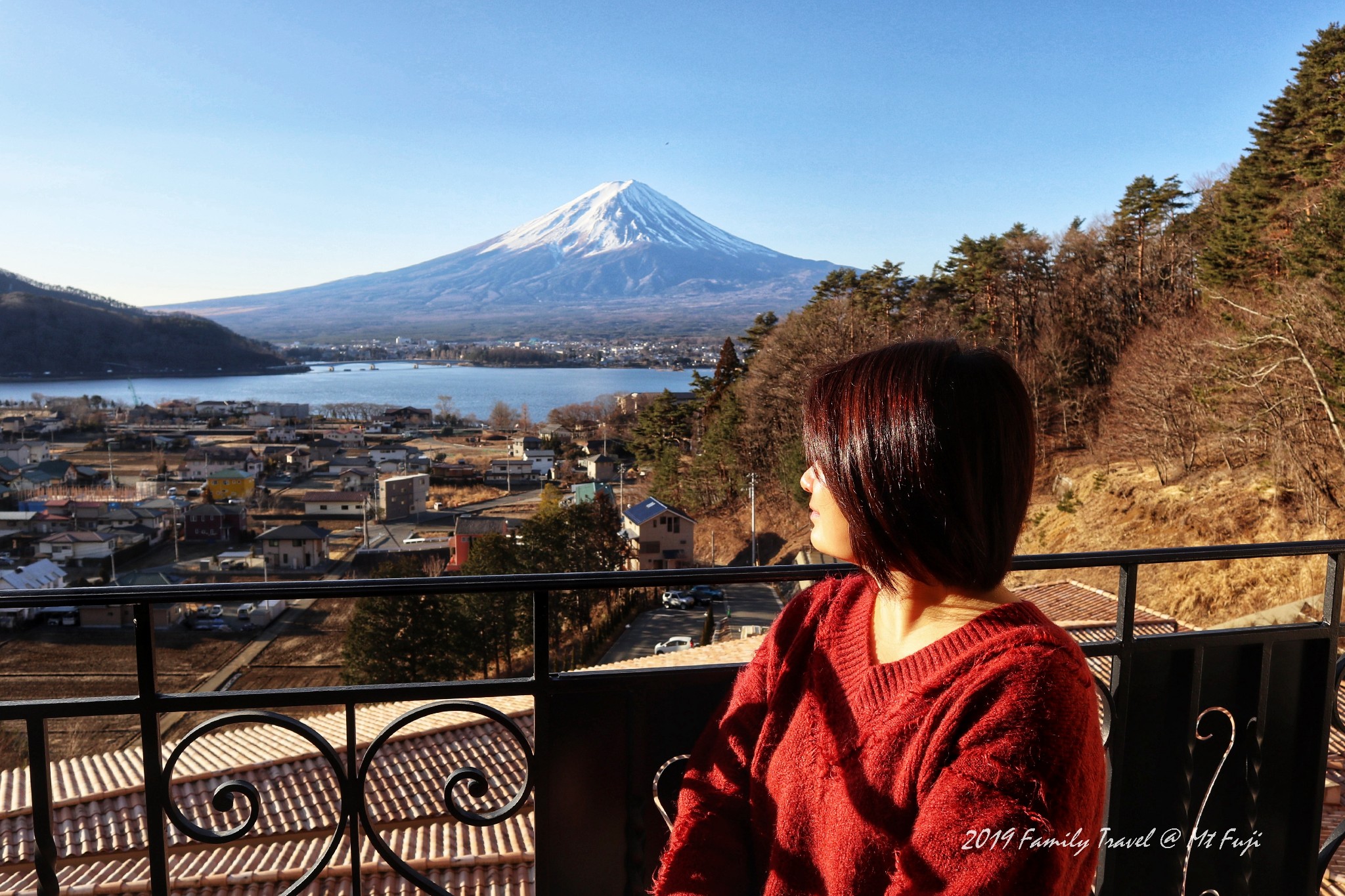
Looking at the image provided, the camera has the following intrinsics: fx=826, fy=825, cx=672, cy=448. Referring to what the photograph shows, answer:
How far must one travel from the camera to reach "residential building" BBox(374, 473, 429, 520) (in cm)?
4716

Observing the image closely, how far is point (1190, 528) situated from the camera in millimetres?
18953

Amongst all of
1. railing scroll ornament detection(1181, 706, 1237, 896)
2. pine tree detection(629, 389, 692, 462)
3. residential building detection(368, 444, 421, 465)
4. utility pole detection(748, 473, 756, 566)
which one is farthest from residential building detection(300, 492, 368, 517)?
railing scroll ornament detection(1181, 706, 1237, 896)

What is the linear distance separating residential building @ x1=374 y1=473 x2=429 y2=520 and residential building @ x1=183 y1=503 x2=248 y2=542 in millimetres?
7416

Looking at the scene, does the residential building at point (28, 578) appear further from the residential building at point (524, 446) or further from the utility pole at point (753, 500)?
the utility pole at point (753, 500)

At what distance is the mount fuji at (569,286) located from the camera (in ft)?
399

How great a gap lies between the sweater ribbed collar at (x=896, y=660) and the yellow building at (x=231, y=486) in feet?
184

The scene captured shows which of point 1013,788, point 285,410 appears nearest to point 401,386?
point 285,410

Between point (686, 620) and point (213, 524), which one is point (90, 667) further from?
point (686, 620)

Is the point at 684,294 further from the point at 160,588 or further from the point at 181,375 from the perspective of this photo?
the point at 160,588

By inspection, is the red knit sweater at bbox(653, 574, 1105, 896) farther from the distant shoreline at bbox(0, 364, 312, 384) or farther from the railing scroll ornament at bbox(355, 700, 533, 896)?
the distant shoreline at bbox(0, 364, 312, 384)

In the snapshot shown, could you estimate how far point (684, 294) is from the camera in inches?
5212

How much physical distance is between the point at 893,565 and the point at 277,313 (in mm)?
162689

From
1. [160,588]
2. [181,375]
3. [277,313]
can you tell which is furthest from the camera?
[277,313]

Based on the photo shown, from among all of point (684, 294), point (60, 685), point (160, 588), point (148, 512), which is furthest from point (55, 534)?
point (684, 294)
